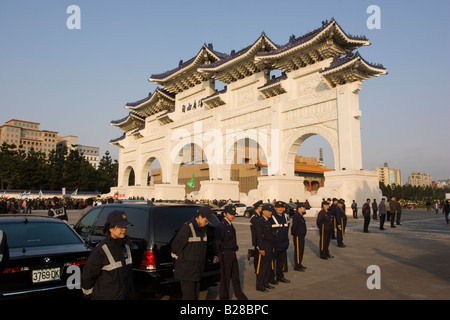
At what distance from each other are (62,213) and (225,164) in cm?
2271

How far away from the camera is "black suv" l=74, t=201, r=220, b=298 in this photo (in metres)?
4.41

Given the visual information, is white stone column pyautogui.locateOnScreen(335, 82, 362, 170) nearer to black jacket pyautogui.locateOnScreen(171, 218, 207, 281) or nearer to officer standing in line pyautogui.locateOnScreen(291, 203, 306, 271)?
officer standing in line pyautogui.locateOnScreen(291, 203, 306, 271)

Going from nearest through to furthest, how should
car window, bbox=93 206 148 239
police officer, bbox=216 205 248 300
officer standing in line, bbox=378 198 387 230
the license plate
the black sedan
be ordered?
1. the black sedan
2. the license plate
3. car window, bbox=93 206 148 239
4. police officer, bbox=216 205 248 300
5. officer standing in line, bbox=378 198 387 230

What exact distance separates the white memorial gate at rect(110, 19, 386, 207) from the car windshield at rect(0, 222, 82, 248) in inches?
756

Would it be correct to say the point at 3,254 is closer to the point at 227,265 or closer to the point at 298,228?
the point at 227,265

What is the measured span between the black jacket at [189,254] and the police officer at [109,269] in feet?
2.86

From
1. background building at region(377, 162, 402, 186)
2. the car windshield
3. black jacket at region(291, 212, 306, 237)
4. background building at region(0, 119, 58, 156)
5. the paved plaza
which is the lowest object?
the paved plaza

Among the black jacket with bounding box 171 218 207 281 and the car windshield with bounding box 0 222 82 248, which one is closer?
the black jacket with bounding box 171 218 207 281

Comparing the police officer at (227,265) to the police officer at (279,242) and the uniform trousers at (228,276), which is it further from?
the police officer at (279,242)

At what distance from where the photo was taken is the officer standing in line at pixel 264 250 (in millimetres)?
5536

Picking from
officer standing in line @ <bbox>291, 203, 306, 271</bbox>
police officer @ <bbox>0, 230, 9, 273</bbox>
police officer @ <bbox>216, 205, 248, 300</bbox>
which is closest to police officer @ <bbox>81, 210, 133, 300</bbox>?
police officer @ <bbox>0, 230, 9, 273</bbox>

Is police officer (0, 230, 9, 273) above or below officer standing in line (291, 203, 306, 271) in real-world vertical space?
above

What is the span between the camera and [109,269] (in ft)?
9.55

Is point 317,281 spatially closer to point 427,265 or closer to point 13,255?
point 427,265
